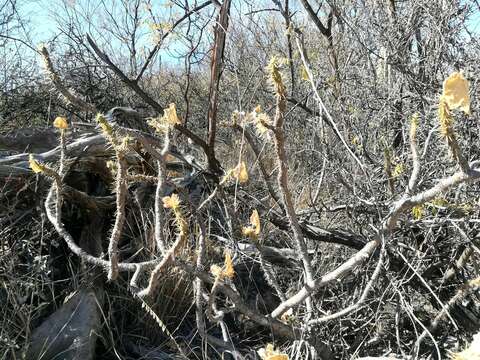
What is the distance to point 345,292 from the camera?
264 cm

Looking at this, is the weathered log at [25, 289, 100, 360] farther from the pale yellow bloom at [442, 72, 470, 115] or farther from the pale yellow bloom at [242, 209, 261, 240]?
Result: the pale yellow bloom at [442, 72, 470, 115]

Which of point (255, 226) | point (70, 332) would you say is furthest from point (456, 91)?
point (70, 332)

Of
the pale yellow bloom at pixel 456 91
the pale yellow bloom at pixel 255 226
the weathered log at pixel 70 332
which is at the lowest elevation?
the weathered log at pixel 70 332

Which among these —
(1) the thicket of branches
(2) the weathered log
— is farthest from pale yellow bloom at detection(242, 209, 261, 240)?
(2) the weathered log

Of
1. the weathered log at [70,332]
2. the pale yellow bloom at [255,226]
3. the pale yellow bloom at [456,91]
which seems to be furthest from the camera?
the weathered log at [70,332]

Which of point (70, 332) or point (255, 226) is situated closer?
point (255, 226)

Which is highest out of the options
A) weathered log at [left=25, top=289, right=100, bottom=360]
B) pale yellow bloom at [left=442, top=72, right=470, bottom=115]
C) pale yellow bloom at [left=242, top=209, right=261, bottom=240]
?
pale yellow bloom at [left=442, top=72, right=470, bottom=115]

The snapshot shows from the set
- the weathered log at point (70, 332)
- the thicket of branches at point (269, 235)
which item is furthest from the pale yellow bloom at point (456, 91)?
the weathered log at point (70, 332)

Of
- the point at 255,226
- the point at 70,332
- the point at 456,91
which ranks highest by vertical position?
the point at 456,91

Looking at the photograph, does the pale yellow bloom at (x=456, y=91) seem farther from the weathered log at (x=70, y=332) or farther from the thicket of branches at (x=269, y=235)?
the weathered log at (x=70, y=332)

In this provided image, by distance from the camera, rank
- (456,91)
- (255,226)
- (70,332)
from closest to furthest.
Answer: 1. (456,91)
2. (255,226)
3. (70,332)

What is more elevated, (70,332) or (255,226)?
(255,226)

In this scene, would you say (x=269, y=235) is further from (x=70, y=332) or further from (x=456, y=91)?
(x=456, y=91)

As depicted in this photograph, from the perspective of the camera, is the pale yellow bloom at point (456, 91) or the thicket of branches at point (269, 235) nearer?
the pale yellow bloom at point (456, 91)
